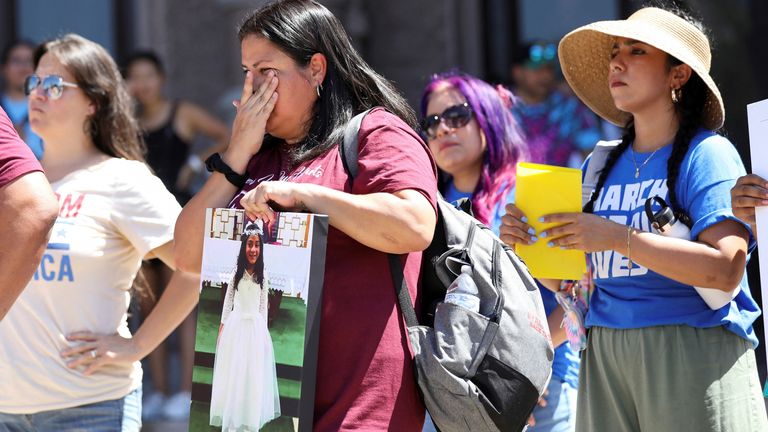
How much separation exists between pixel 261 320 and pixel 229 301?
0.12 m

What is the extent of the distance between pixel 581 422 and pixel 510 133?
1365mm

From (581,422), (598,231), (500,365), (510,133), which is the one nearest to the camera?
(500,365)

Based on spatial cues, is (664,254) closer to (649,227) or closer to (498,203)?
(649,227)

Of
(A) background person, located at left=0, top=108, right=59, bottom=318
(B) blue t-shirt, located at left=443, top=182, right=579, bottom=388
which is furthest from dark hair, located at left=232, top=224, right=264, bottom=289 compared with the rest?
(B) blue t-shirt, located at left=443, top=182, right=579, bottom=388

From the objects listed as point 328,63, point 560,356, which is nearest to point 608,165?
point 560,356

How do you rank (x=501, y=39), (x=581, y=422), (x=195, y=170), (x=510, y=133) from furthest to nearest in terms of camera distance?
(x=501, y=39), (x=195, y=170), (x=510, y=133), (x=581, y=422)

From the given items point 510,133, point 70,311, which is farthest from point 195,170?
point 70,311

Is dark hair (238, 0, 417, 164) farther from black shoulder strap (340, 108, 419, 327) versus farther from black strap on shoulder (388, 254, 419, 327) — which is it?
black strap on shoulder (388, 254, 419, 327)

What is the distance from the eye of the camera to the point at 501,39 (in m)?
7.91

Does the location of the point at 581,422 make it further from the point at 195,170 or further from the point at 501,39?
the point at 501,39

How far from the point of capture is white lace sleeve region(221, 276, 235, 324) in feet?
8.91

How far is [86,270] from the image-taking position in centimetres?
357

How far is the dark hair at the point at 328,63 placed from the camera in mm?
2885

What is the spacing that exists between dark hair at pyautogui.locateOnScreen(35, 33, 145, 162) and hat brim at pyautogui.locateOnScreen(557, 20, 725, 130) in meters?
1.56
